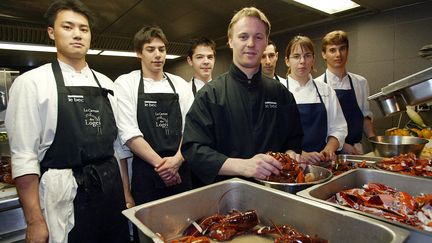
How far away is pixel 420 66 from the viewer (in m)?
3.28

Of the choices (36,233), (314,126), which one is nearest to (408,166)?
(314,126)

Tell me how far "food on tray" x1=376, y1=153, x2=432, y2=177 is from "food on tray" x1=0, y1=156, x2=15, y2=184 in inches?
93.4

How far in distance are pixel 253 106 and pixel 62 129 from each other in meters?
1.10

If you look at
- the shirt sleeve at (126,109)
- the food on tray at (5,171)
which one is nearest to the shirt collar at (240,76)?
the shirt sleeve at (126,109)

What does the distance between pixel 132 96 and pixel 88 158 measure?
76 centimetres

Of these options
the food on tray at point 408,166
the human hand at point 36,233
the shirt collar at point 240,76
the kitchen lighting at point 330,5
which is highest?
the kitchen lighting at point 330,5

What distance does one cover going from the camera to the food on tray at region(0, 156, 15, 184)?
1899 millimetres

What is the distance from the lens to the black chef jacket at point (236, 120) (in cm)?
146

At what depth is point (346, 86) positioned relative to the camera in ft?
8.96

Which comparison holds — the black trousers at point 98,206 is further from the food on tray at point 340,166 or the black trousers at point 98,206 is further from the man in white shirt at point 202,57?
the man in white shirt at point 202,57

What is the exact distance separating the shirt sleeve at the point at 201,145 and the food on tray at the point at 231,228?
0.32 meters

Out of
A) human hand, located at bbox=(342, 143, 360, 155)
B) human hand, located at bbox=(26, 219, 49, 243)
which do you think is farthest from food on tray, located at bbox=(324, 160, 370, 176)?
human hand, located at bbox=(26, 219, 49, 243)

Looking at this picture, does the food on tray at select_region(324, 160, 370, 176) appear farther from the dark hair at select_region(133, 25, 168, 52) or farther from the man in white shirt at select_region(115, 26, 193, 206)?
the dark hair at select_region(133, 25, 168, 52)

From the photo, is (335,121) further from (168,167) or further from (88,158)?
(88,158)
